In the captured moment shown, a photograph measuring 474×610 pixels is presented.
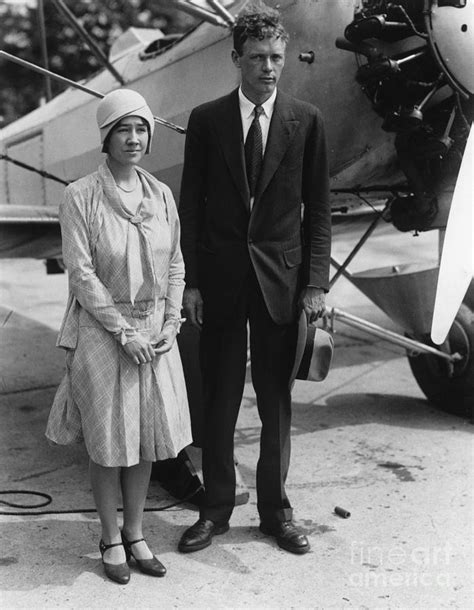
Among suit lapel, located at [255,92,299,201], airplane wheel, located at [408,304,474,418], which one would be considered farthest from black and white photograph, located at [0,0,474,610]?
airplane wheel, located at [408,304,474,418]

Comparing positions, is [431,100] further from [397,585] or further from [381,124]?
[397,585]

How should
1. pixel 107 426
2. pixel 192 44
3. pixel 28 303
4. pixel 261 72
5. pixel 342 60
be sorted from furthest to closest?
pixel 28 303 → pixel 192 44 → pixel 342 60 → pixel 261 72 → pixel 107 426

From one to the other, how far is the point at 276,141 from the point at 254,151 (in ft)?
0.31

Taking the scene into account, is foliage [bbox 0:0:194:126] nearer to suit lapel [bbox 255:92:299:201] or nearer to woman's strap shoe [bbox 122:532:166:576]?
suit lapel [bbox 255:92:299:201]

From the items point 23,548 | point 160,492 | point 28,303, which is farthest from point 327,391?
point 28,303

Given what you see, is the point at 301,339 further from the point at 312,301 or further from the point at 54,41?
the point at 54,41

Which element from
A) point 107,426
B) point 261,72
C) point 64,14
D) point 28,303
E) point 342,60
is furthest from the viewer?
point 28,303

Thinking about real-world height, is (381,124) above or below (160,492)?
above

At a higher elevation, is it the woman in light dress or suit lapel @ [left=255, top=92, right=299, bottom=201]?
suit lapel @ [left=255, top=92, right=299, bottom=201]

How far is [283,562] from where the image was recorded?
114 inches

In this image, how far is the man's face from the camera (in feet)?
9.09

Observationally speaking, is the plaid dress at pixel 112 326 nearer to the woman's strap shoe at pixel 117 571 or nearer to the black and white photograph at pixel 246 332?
the black and white photograph at pixel 246 332

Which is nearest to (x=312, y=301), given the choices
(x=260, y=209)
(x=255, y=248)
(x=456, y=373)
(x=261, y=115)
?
(x=255, y=248)

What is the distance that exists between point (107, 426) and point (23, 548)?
75 cm
